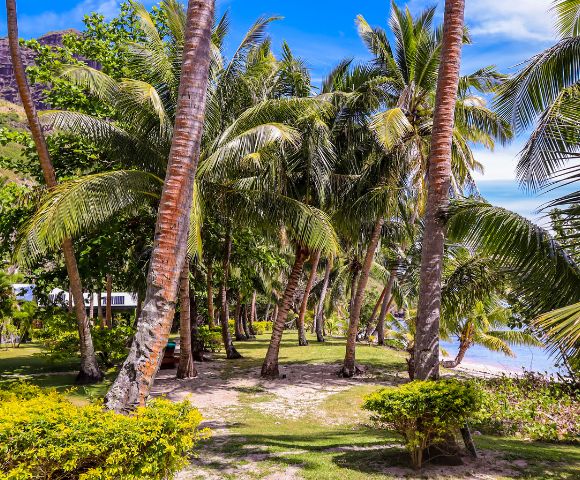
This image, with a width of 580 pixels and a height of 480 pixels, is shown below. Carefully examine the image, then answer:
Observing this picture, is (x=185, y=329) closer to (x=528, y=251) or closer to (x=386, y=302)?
(x=528, y=251)

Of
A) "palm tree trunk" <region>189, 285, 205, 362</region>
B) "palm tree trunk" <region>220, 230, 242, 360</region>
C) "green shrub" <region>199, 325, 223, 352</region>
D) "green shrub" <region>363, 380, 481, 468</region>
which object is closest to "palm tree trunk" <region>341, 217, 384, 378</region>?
"palm tree trunk" <region>220, 230, 242, 360</region>

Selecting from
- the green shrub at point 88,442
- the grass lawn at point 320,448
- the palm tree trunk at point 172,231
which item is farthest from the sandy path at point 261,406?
the green shrub at point 88,442

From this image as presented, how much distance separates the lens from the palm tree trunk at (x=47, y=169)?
10.8m

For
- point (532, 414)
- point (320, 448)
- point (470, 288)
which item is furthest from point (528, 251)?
point (470, 288)

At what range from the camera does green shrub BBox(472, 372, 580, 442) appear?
9094 millimetres

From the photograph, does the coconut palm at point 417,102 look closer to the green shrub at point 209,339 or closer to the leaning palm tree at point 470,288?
the leaning palm tree at point 470,288

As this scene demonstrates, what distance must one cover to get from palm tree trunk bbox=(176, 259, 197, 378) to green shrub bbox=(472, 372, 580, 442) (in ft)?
27.3

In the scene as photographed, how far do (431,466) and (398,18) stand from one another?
44.9 ft

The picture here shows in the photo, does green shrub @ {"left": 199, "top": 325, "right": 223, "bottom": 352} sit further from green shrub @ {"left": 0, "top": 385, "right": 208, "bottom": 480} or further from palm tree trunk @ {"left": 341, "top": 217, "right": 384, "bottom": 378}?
green shrub @ {"left": 0, "top": 385, "right": 208, "bottom": 480}

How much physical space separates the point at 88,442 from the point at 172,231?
243 cm

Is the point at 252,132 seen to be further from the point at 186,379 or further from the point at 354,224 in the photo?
the point at 186,379

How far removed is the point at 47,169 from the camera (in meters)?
12.0

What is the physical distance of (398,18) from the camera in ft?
51.0

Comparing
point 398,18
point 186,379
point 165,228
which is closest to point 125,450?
point 165,228
